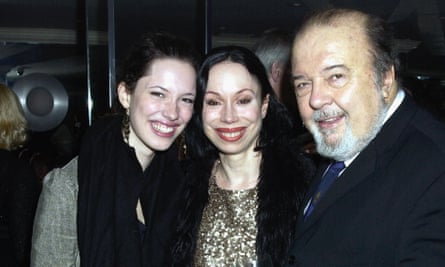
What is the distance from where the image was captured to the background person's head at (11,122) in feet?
9.96

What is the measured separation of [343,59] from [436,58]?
7.14 m

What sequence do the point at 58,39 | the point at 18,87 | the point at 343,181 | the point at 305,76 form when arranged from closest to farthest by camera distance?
the point at 343,181 < the point at 305,76 < the point at 18,87 < the point at 58,39

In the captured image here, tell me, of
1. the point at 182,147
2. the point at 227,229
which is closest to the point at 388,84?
the point at 227,229

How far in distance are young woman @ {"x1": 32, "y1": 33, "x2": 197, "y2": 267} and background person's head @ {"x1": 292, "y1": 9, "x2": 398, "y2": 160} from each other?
626 millimetres

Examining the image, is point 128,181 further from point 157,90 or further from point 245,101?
point 245,101

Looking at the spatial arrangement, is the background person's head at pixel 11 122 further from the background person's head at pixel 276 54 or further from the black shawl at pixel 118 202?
the background person's head at pixel 276 54

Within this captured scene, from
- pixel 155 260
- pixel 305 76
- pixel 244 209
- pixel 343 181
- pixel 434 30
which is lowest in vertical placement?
pixel 155 260

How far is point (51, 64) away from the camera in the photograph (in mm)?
10094

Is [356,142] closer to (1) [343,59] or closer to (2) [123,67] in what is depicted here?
(1) [343,59]

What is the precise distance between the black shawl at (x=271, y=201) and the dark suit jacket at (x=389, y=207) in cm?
46

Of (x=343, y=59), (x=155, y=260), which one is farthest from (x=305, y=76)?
(x=155, y=260)

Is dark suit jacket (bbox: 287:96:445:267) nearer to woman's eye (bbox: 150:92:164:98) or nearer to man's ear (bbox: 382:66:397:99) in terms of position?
man's ear (bbox: 382:66:397:99)

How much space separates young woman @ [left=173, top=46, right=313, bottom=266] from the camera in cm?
220

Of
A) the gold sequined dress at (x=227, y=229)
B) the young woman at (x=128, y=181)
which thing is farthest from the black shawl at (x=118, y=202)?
the gold sequined dress at (x=227, y=229)
